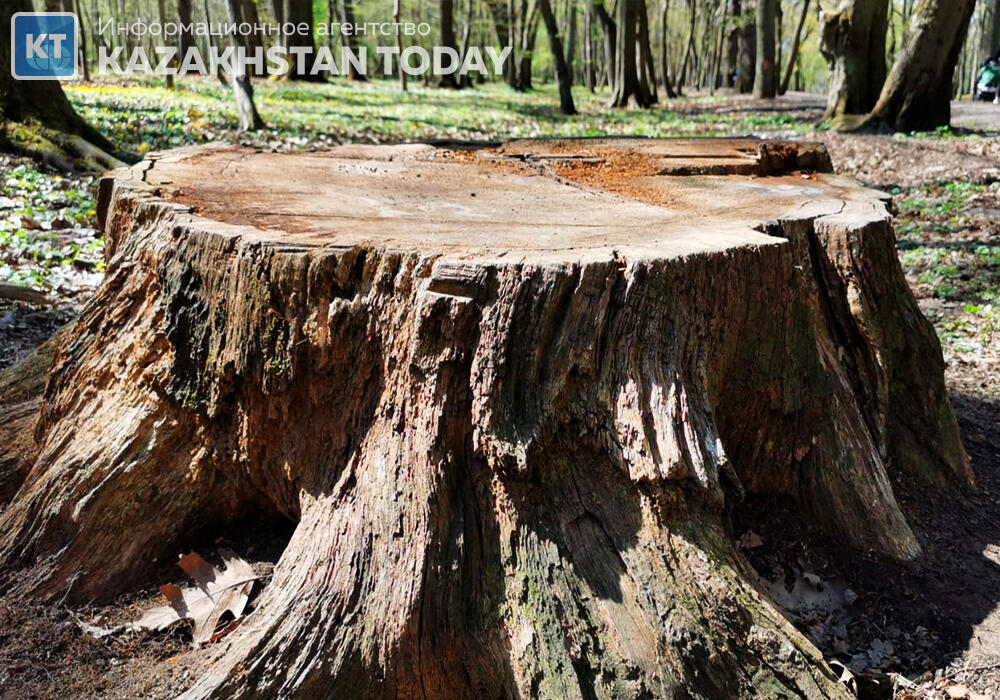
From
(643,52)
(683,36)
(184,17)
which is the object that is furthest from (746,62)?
(683,36)

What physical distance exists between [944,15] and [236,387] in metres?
10.3

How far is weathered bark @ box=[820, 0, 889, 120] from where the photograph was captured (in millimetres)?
10859

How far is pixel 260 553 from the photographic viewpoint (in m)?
2.77

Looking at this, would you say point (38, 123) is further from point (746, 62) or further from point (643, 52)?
point (746, 62)

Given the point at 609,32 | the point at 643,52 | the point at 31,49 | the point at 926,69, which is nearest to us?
the point at 31,49

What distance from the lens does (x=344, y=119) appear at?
1249 cm

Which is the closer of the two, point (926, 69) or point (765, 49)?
point (926, 69)

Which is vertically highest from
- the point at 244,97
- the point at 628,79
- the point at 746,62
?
the point at 746,62

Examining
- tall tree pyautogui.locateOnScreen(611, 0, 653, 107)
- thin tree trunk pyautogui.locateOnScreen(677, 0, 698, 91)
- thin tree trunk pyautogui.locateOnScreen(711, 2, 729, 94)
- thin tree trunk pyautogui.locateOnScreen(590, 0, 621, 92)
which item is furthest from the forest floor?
thin tree trunk pyautogui.locateOnScreen(677, 0, 698, 91)

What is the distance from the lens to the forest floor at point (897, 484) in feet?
7.87

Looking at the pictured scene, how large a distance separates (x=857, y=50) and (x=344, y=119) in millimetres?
7438

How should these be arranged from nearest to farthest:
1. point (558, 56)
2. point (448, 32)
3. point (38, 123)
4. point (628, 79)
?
point (38, 123), point (558, 56), point (628, 79), point (448, 32)

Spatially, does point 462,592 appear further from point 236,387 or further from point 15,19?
point 15,19

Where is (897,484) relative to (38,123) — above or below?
below
